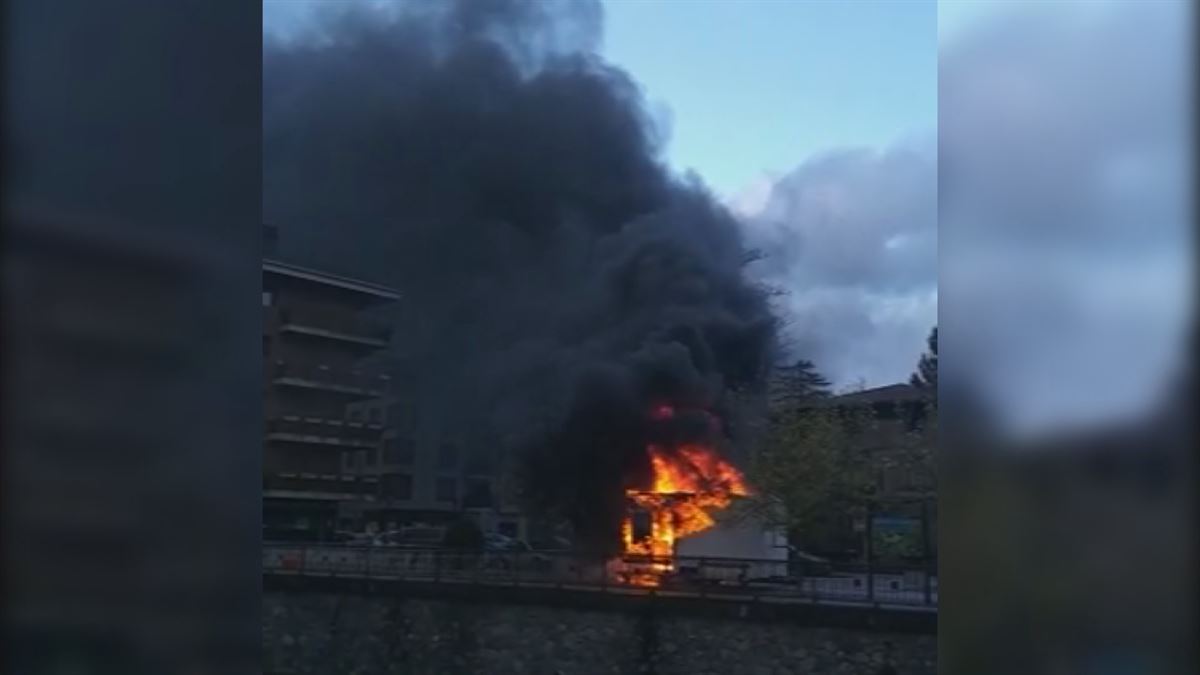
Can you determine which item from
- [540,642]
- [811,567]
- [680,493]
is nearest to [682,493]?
[680,493]

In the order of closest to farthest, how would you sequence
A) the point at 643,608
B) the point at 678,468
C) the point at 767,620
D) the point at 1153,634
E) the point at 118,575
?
the point at 1153,634 < the point at 118,575 < the point at 767,620 < the point at 643,608 < the point at 678,468

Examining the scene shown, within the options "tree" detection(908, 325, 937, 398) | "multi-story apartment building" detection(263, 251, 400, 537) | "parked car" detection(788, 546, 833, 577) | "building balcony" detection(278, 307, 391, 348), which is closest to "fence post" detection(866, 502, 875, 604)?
"parked car" detection(788, 546, 833, 577)

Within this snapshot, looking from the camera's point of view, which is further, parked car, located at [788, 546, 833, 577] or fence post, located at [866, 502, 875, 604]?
parked car, located at [788, 546, 833, 577]

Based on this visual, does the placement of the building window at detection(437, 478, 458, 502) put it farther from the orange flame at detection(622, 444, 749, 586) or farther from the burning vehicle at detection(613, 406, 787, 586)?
the orange flame at detection(622, 444, 749, 586)

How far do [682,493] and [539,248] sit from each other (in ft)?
11.6

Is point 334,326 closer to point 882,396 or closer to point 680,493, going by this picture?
point 680,493

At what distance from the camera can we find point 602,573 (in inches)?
537

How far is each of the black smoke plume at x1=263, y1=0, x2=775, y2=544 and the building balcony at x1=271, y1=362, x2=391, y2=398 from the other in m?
0.87

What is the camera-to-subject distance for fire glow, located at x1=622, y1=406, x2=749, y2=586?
14.5 metres

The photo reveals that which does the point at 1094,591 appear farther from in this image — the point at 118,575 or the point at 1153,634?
the point at 118,575

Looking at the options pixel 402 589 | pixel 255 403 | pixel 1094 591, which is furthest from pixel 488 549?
pixel 1094 591

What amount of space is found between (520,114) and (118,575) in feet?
43.1

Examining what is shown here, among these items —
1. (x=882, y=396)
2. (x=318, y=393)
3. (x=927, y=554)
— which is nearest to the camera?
(x=318, y=393)

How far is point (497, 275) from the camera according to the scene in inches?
594
